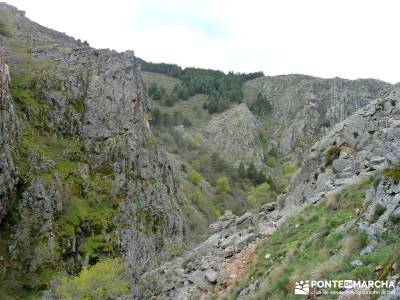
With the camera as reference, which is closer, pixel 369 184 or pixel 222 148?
pixel 369 184

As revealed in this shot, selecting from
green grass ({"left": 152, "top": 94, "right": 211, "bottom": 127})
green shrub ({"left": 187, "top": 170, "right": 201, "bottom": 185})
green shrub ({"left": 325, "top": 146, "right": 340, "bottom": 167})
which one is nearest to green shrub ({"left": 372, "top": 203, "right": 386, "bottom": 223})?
green shrub ({"left": 325, "top": 146, "right": 340, "bottom": 167})

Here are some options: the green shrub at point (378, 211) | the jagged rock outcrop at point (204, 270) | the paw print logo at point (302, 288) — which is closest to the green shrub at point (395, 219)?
the green shrub at point (378, 211)

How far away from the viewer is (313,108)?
594 ft

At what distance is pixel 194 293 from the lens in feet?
86.9

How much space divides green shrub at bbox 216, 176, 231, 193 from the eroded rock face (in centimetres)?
6916

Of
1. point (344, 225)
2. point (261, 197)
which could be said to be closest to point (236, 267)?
point (344, 225)

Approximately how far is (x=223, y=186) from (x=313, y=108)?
71584 millimetres

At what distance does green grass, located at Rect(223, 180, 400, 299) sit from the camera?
14023 millimetres

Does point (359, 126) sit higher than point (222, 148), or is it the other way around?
point (359, 126)

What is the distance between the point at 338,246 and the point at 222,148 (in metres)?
147

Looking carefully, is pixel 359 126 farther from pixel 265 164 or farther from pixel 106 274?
pixel 265 164

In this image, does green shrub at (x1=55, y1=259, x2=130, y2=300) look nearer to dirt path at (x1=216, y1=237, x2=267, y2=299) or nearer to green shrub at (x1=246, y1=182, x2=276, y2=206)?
dirt path at (x1=216, y1=237, x2=267, y2=299)

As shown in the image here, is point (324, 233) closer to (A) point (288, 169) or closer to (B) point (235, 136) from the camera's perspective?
(A) point (288, 169)

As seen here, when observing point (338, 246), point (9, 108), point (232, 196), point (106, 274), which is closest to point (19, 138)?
point (9, 108)
